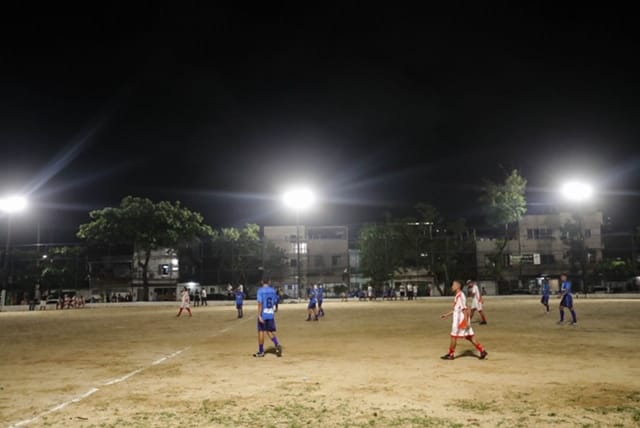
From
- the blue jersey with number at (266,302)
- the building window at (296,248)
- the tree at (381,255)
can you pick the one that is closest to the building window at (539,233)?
the tree at (381,255)

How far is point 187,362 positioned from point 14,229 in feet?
271

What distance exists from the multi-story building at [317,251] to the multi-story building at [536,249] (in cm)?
1811

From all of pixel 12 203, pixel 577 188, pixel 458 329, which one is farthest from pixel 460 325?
pixel 12 203

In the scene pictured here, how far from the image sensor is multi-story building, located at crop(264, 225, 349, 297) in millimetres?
61844

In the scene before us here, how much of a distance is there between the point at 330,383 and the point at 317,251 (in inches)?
2442

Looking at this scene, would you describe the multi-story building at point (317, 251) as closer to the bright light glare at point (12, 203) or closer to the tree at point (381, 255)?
the tree at point (381, 255)

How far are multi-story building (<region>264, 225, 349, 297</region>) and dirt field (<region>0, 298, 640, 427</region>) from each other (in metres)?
46.1

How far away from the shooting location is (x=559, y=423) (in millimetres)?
6340

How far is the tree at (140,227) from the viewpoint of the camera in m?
63.6

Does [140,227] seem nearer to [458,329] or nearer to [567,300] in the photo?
[567,300]

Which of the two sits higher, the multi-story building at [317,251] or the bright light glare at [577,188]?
the bright light glare at [577,188]

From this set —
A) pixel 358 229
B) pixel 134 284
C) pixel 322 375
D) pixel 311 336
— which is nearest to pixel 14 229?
pixel 134 284

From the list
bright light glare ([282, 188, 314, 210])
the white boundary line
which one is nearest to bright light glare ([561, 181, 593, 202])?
bright light glare ([282, 188, 314, 210])

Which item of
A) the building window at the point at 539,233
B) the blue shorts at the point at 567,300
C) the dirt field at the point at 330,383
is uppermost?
the building window at the point at 539,233
